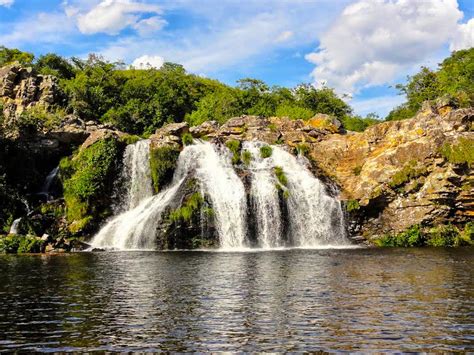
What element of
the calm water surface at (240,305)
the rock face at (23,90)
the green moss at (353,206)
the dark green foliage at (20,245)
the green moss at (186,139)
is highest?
the rock face at (23,90)

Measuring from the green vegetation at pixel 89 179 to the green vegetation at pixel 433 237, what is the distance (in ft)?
77.2

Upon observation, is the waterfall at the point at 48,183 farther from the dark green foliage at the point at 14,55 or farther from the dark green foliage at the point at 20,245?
the dark green foliage at the point at 14,55

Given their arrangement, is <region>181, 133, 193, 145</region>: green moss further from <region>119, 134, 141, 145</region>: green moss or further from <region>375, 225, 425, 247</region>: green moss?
<region>375, 225, 425, 247</region>: green moss

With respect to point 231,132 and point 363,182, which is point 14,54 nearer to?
point 231,132

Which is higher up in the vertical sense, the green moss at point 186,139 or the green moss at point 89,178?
the green moss at point 186,139

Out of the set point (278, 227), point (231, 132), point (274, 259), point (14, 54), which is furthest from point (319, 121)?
point (14, 54)

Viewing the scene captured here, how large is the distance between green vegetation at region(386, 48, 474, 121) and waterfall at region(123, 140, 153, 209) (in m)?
39.4

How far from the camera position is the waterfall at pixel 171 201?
3791cm

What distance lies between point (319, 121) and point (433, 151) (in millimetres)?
15426

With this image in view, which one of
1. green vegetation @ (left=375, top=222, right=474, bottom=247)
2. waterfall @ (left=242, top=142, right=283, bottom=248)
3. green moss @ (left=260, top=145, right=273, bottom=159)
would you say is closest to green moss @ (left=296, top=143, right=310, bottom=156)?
green moss @ (left=260, top=145, right=273, bottom=159)

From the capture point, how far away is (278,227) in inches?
1545

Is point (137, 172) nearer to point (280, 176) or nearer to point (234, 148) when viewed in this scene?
point (234, 148)

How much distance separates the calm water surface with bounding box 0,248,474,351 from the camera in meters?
12.0

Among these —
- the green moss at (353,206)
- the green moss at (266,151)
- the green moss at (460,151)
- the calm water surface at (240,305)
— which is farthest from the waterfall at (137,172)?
the green moss at (460,151)
